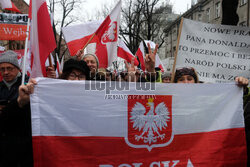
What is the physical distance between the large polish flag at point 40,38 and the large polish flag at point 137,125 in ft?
→ 1.78

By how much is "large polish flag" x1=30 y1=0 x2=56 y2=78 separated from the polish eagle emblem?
3.86 ft

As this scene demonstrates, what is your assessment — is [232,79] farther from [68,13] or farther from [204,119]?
[68,13]

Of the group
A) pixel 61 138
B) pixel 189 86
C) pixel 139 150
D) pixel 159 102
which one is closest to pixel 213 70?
pixel 189 86

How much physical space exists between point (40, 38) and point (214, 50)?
2102mm

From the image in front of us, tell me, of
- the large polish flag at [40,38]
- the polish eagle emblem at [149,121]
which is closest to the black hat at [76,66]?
the large polish flag at [40,38]

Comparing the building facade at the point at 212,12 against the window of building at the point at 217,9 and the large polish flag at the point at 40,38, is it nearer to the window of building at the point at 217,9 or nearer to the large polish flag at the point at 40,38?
the window of building at the point at 217,9

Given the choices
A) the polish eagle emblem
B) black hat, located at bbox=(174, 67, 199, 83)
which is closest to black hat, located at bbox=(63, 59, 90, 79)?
the polish eagle emblem

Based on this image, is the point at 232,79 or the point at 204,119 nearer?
the point at 204,119

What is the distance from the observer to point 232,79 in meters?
2.82

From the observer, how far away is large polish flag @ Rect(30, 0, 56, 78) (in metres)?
2.50

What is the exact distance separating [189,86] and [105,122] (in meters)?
0.96

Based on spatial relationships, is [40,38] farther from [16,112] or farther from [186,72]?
[186,72]

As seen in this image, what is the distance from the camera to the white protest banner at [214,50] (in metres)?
2.82

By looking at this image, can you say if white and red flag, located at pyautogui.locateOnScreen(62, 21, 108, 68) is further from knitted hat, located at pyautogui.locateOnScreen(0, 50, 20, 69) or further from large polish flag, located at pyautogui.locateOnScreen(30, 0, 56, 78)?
knitted hat, located at pyautogui.locateOnScreen(0, 50, 20, 69)
